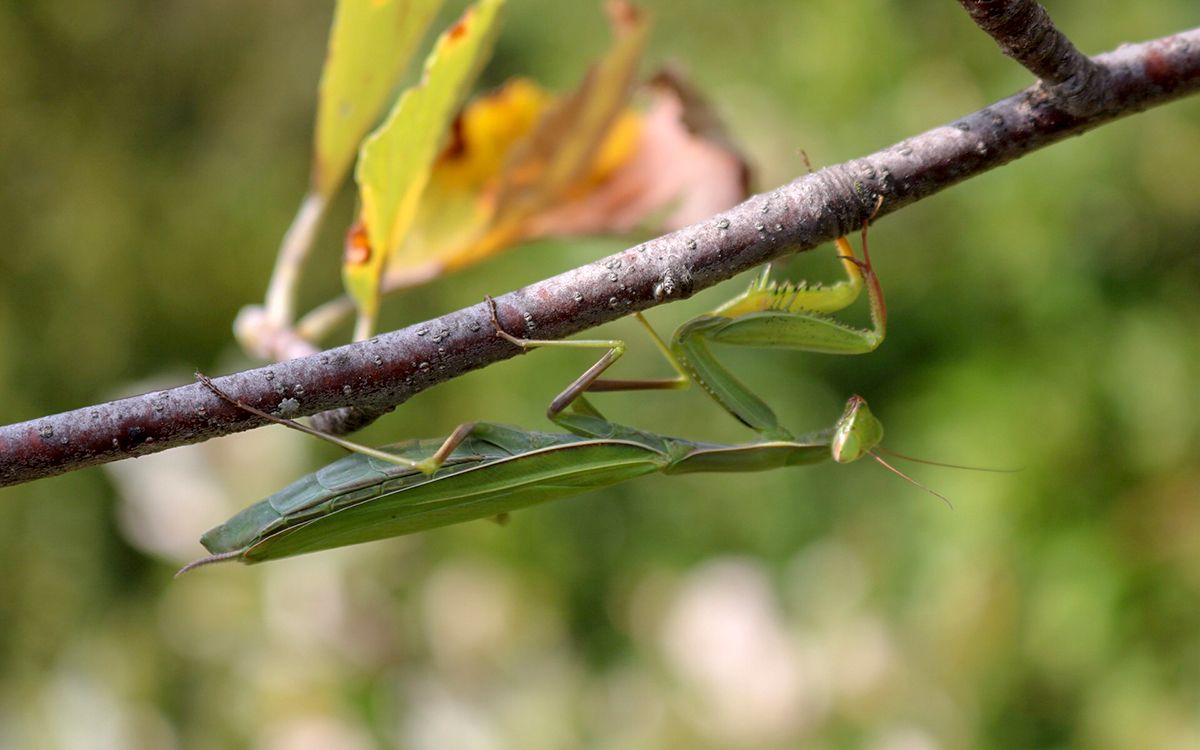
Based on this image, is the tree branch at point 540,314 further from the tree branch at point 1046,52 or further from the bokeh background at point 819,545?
the bokeh background at point 819,545

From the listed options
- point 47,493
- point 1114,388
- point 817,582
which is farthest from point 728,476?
point 47,493

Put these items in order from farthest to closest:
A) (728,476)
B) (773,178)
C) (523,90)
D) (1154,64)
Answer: (728,476), (773,178), (523,90), (1154,64)

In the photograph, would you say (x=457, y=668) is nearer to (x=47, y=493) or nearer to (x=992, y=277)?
(x=992, y=277)

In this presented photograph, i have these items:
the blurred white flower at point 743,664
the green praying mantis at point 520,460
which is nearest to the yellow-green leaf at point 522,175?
the green praying mantis at point 520,460

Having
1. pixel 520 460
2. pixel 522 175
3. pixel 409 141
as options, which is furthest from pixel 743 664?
pixel 409 141

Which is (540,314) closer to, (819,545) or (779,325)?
(779,325)

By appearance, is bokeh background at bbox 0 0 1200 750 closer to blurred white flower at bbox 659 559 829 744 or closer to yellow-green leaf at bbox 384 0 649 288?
blurred white flower at bbox 659 559 829 744
